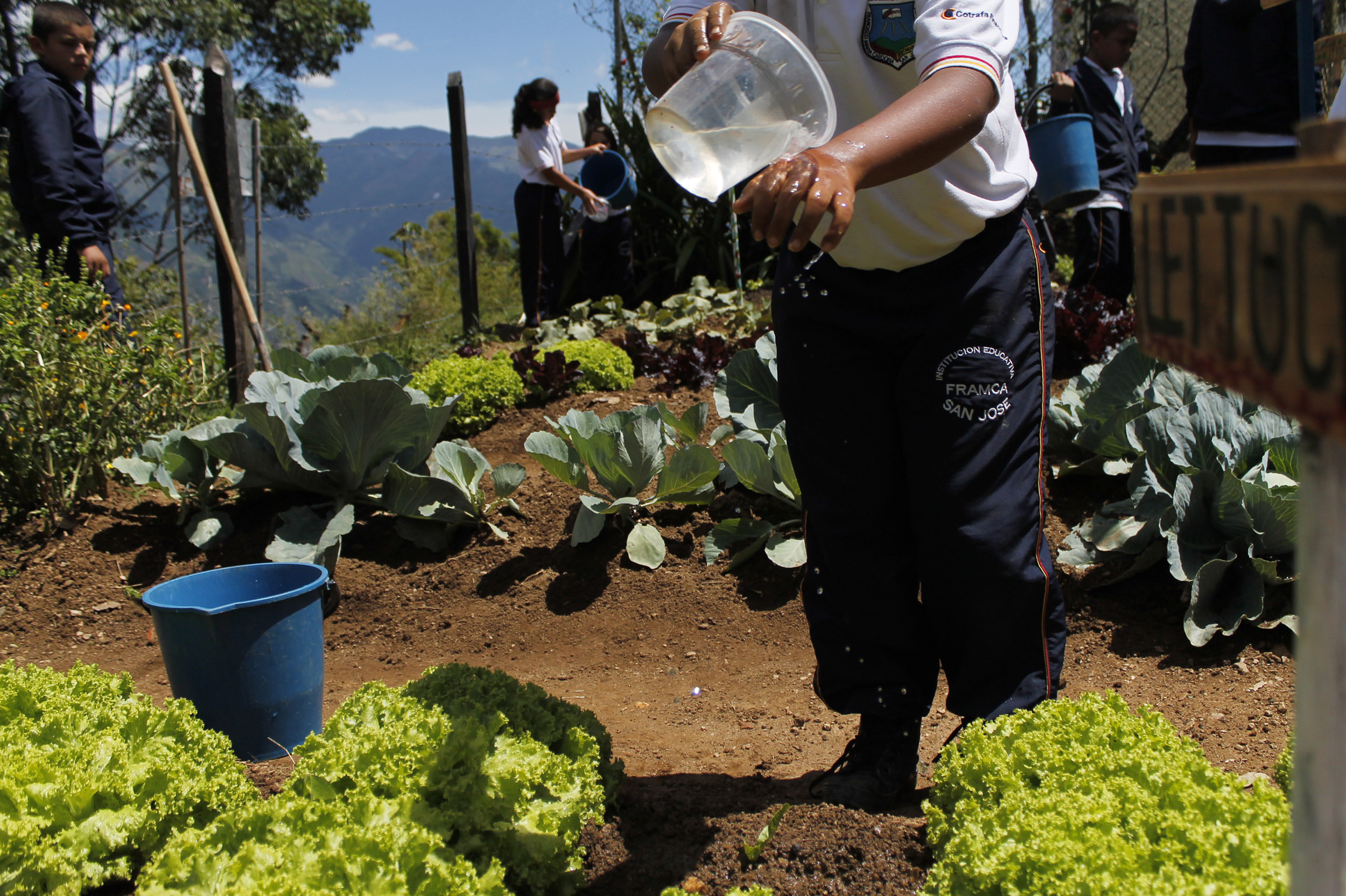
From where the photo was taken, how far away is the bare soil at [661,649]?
1.73 meters

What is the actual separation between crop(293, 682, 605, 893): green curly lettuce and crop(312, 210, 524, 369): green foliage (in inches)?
215

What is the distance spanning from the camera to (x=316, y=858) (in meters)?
1.32

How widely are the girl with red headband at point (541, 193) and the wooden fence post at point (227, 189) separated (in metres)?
2.20

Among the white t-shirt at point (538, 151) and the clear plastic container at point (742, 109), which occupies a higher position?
the white t-shirt at point (538, 151)

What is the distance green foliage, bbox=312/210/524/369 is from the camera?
27.5 feet

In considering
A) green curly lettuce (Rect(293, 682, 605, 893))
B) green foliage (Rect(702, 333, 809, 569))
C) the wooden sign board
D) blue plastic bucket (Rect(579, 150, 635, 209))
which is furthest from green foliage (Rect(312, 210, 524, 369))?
the wooden sign board

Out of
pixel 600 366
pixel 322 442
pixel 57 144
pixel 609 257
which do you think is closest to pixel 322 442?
pixel 322 442

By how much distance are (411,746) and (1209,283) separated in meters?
1.40

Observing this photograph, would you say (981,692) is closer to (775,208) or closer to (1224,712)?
(1224,712)

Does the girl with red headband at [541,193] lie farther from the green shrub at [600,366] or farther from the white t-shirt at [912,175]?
the white t-shirt at [912,175]

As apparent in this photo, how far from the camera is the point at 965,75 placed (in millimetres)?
1395

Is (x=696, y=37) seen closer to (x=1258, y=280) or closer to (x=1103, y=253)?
(x=1258, y=280)

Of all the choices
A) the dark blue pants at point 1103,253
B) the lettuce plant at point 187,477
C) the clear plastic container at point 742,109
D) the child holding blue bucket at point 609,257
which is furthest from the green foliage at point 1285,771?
the child holding blue bucket at point 609,257

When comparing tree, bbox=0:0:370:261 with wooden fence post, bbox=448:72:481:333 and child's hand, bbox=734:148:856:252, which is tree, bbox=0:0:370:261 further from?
child's hand, bbox=734:148:856:252
